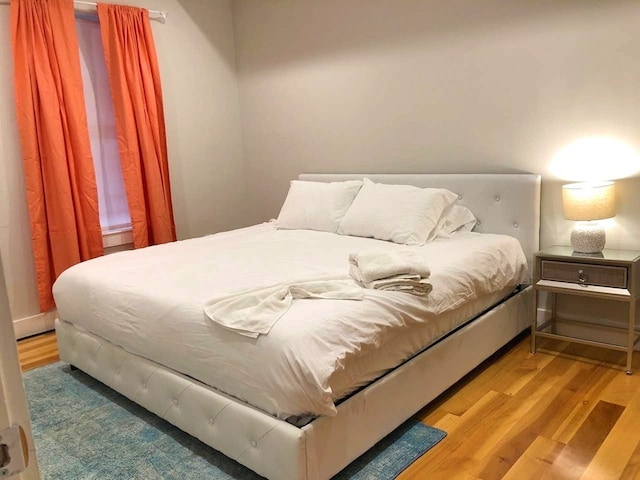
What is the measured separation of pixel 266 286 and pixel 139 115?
245 centimetres

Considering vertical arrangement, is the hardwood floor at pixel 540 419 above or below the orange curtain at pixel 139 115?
below

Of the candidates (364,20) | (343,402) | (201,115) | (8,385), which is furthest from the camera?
(201,115)

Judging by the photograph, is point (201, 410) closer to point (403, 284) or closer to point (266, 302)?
point (266, 302)

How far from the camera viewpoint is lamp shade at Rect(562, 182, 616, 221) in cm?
281

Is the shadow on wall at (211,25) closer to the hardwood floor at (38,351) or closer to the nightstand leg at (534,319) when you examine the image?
the hardwood floor at (38,351)

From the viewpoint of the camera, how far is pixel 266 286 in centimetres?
218

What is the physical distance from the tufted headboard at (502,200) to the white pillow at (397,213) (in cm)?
13

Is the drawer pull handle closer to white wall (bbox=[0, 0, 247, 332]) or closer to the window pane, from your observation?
white wall (bbox=[0, 0, 247, 332])

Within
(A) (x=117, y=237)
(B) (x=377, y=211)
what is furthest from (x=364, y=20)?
(A) (x=117, y=237)

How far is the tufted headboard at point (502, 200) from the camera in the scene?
320cm

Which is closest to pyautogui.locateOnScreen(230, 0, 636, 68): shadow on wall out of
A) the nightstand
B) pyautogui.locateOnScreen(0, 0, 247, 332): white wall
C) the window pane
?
pyautogui.locateOnScreen(0, 0, 247, 332): white wall

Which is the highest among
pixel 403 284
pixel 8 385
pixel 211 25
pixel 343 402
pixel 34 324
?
pixel 211 25

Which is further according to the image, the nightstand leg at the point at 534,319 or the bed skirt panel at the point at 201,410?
the nightstand leg at the point at 534,319

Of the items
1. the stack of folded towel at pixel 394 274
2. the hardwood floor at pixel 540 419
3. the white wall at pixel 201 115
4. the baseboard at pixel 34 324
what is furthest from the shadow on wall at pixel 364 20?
the baseboard at pixel 34 324
